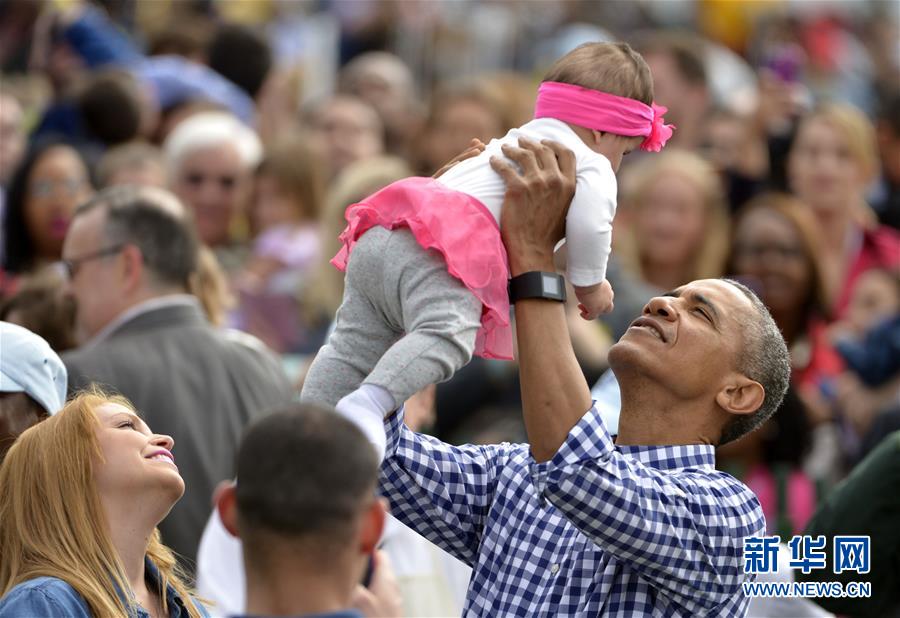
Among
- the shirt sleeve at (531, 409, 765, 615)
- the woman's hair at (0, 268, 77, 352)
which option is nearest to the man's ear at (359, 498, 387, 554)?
the shirt sleeve at (531, 409, 765, 615)

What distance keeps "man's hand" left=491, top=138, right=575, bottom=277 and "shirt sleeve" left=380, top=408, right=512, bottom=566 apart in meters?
0.57

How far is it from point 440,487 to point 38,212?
4240 mm

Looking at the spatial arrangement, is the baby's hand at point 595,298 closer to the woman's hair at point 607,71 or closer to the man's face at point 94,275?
the woman's hair at point 607,71

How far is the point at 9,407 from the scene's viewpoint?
426 cm

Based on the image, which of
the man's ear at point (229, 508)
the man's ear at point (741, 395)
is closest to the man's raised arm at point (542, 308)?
the man's ear at point (741, 395)

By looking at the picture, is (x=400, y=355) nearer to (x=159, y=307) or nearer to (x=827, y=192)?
(x=159, y=307)

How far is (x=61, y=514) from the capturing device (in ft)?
11.9

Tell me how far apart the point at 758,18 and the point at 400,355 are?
1416 centimetres

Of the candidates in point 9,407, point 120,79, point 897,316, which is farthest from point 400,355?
point 120,79

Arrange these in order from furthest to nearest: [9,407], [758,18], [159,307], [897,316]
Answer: [758,18]
[897,316]
[159,307]
[9,407]

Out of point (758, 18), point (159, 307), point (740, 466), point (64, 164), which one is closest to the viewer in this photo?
point (159, 307)

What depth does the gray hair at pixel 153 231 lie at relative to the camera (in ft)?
18.9

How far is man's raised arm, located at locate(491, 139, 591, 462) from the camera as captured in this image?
346 cm

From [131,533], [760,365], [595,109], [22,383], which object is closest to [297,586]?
[131,533]
